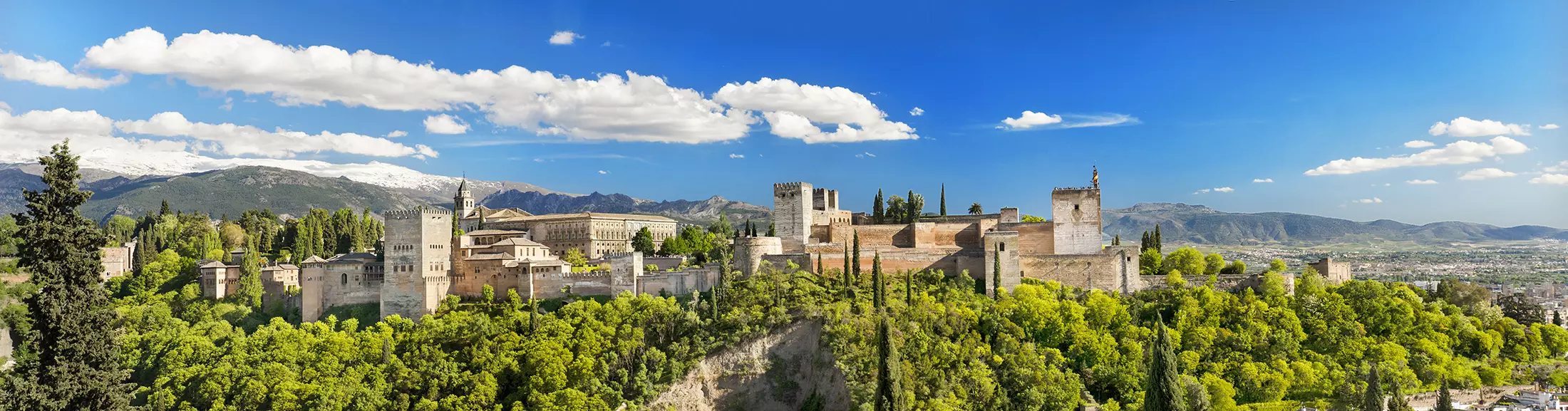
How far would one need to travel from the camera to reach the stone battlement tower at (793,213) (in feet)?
170

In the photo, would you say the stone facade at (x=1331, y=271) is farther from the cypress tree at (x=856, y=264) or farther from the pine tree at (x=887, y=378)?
the pine tree at (x=887, y=378)

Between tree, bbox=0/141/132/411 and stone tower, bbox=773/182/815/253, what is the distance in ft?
117

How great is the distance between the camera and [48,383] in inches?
678

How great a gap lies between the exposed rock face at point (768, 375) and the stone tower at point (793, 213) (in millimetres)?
8524

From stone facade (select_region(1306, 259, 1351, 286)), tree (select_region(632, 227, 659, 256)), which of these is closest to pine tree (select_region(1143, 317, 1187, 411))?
stone facade (select_region(1306, 259, 1351, 286))

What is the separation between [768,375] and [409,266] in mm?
16485

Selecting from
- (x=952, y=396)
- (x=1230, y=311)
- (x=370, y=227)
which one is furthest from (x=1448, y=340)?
(x=370, y=227)

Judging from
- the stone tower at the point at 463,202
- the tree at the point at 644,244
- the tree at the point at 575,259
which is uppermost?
the stone tower at the point at 463,202

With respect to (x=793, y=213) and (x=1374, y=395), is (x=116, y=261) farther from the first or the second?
(x=1374, y=395)

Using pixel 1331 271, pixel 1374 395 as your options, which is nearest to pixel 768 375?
pixel 1374 395

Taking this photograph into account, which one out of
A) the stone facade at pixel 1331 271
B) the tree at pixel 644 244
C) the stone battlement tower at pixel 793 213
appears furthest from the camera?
the tree at pixel 644 244

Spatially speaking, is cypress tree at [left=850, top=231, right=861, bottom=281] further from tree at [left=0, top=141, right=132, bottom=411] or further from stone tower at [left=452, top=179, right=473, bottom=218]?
stone tower at [left=452, top=179, right=473, bottom=218]

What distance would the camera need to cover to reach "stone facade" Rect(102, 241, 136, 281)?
57.5 m

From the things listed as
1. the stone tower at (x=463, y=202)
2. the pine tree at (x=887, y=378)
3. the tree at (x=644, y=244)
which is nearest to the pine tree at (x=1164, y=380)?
the pine tree at (x=887, y=378)
